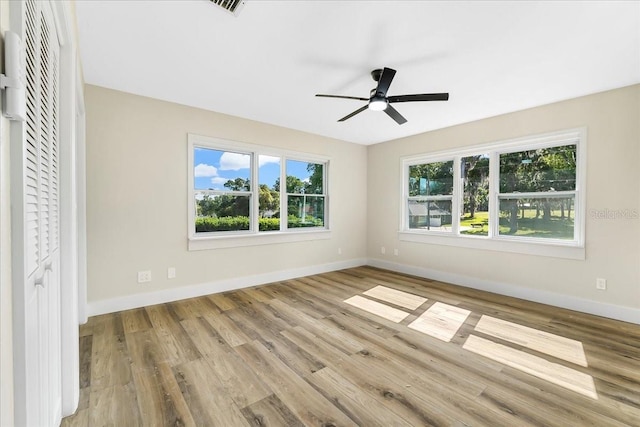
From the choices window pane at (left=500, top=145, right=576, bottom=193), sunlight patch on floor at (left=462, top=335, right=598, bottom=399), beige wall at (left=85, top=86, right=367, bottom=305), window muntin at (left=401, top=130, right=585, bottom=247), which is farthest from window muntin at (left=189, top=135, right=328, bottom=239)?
sunlight patch on floor at (left=462, top=335, right=598, bottom=399)

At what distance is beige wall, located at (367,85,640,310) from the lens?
300 centimetres

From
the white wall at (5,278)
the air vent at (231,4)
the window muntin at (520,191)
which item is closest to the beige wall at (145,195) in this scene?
the air vent at (231,4)

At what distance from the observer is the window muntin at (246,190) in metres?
3.87

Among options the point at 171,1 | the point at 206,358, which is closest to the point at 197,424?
the point at 206,358

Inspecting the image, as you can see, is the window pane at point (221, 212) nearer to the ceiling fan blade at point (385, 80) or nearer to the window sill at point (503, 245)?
the ceiling fan blade at point (385, 80)

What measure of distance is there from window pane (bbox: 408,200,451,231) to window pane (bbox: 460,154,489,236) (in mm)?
262

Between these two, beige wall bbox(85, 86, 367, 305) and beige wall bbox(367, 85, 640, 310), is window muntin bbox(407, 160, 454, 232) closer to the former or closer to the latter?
beige wall bbox(367, 85, 640, 310)

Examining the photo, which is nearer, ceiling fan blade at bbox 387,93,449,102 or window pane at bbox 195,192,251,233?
ceiling fan blade at bbox 387,93,449,102

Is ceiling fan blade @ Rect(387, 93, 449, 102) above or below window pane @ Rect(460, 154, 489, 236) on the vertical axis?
above

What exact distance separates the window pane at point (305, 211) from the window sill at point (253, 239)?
0.63 ft

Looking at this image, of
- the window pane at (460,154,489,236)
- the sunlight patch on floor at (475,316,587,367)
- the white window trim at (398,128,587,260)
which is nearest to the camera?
the sunlight patch on floor at (475,316,587,367)

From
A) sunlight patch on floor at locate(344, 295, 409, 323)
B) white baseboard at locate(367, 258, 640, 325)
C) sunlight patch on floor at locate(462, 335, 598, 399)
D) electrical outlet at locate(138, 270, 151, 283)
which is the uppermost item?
→ electrical outlet at locate(138, 270, 151, 283)

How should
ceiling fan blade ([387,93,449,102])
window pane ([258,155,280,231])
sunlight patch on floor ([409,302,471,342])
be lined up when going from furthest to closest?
1. window pane ([258,155,280,231])
2. sunlight patch on floor ([409,302,471,342])
3. ceiling fan blade ([387,93,449,102])

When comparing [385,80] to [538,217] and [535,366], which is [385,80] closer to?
[535,366]
